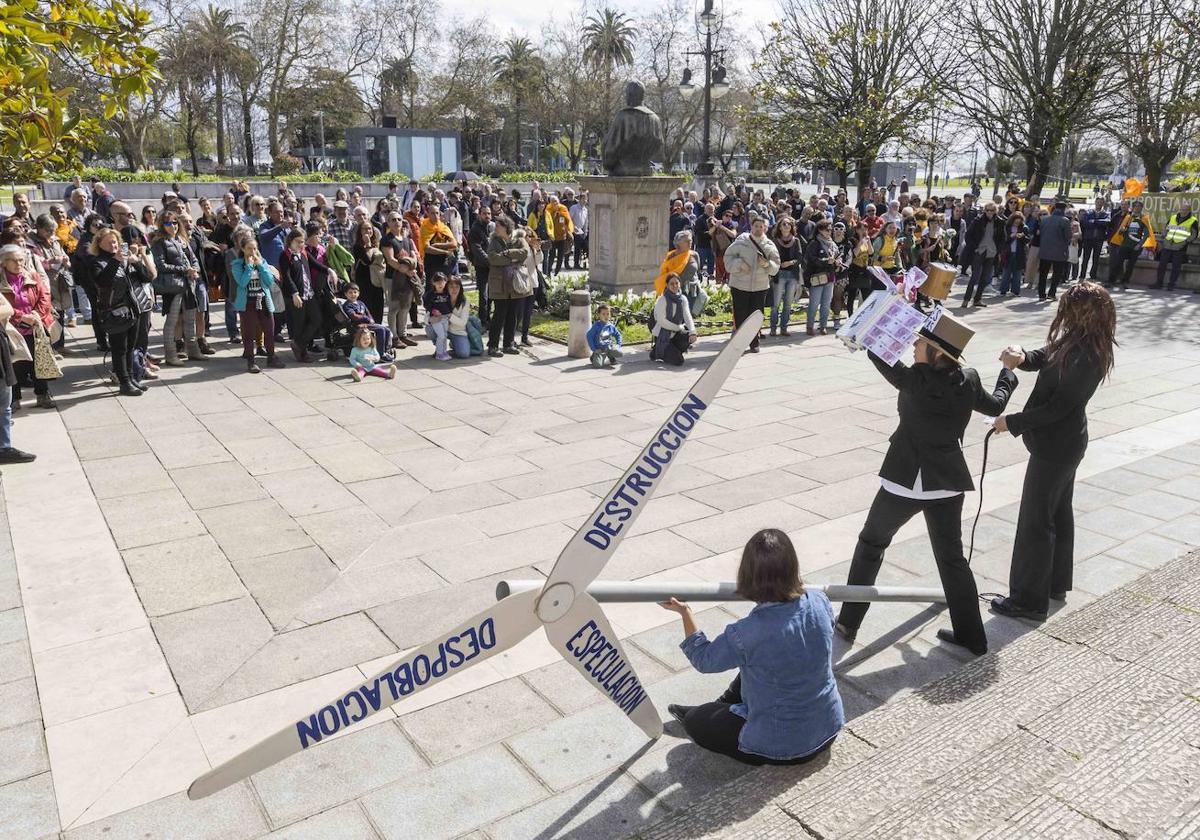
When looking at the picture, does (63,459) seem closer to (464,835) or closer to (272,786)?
(272,786)

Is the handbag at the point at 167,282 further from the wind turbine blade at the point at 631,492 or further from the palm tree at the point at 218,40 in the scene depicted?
the palm tree at the point at 218,40

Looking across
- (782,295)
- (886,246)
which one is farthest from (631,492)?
(886,246)

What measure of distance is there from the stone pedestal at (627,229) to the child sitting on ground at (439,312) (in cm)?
418

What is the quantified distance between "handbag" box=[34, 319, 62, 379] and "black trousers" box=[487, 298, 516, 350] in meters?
4.92

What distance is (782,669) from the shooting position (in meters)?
3.27

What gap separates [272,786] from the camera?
3537 millimetres

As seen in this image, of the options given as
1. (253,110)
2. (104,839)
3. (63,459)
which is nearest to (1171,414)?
(104,839)

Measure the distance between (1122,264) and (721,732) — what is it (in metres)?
19.0

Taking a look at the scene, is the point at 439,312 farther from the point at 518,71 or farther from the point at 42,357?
the point at 518,71

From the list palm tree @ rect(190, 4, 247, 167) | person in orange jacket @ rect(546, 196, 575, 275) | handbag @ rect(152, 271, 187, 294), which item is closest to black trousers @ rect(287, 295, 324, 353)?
handbag @ rect(152, 271, 187, 294)

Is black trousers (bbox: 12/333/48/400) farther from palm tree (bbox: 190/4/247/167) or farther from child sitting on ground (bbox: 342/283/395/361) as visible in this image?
palm tree (bbox: 190/4/247/167)

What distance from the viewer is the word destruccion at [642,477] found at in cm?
318

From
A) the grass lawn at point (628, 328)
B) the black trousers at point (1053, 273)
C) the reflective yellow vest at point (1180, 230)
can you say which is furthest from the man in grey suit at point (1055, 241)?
the grass lawn at point (628, 328)

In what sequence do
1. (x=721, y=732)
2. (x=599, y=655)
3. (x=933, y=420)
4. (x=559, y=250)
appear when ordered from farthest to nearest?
(x=559, y=250), (x=933, y=420), (x=721, y=732), (x=599, y=655)
